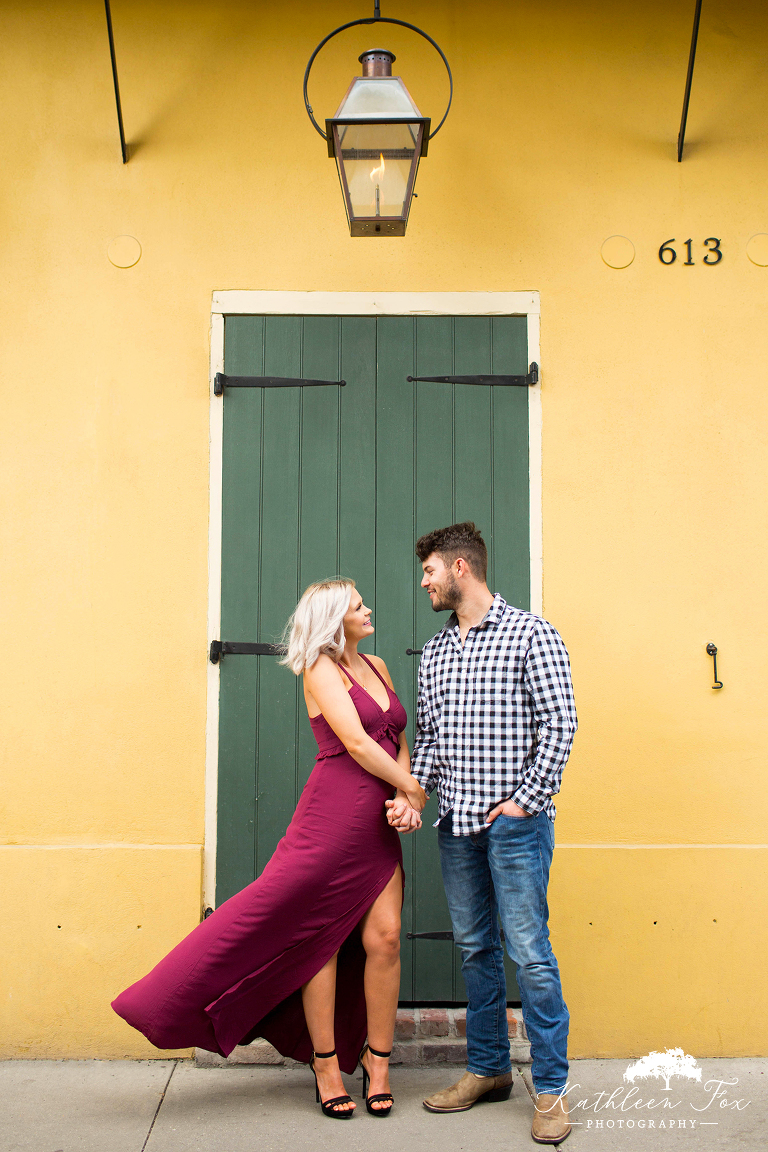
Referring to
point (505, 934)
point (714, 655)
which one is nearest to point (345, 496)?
point (714, 655)

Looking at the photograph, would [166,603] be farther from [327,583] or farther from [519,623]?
[519,623]

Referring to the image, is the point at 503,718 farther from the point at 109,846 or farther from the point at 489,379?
the point at 109,846

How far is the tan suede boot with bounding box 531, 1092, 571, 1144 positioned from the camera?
8.25ft

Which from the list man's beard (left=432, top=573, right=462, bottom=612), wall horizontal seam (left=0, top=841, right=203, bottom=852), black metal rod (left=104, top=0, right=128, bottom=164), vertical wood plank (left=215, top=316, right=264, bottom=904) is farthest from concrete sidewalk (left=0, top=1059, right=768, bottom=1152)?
black metal rod (left=104, top=0, right=128, bottom=164)

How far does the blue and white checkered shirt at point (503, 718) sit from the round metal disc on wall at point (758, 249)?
1.96 m

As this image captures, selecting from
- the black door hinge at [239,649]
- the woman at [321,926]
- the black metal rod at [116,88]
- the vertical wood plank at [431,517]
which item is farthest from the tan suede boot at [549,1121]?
the black metal rod at [116,88]

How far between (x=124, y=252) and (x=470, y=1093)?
3.42 metres

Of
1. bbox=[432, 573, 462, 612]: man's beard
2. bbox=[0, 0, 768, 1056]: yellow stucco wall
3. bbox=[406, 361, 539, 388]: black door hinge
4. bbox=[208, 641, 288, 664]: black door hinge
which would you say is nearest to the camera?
bbox=[432, 573, 462, 612]: man's beard

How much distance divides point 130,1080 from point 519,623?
2160 millimetres

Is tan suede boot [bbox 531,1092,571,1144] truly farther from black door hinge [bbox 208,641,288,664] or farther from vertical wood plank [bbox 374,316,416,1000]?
black door hinge [bbox 208,641,288,664]

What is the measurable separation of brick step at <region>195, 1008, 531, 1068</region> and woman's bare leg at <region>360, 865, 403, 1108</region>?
0.37 metres

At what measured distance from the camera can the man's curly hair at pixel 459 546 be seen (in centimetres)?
276

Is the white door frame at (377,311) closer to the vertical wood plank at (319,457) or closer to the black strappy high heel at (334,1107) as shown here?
the vertical wood plank at (319,457)

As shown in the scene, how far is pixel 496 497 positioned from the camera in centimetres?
337
